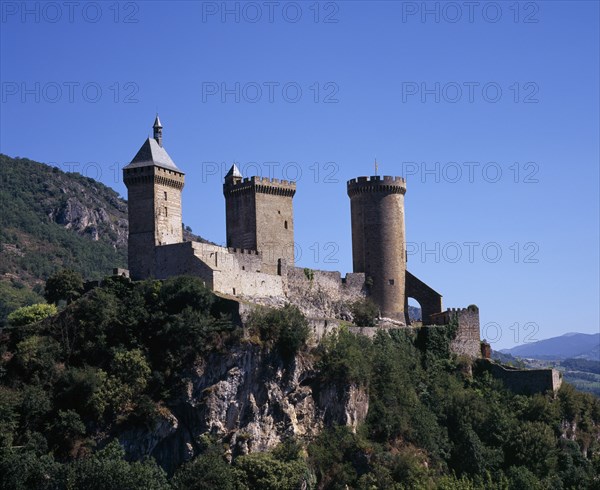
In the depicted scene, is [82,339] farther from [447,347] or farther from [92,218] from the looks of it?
[92,218]

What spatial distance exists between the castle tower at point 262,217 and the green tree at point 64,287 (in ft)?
37.4

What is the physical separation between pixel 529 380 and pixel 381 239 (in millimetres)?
14098

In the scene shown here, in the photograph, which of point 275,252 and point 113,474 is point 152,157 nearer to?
point 275,252

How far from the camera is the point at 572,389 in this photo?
228 feet

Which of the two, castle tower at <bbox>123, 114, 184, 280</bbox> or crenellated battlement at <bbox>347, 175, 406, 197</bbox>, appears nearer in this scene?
castle tower at <bbox>123, 114, 184, 280</bbox>

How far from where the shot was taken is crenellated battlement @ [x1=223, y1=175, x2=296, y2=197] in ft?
228

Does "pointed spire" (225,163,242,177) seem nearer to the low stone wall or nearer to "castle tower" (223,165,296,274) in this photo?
"castle tower" (223,165,296,274)

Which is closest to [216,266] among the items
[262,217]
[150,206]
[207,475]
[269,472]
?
[150,206]

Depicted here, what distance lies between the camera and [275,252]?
68875 mm

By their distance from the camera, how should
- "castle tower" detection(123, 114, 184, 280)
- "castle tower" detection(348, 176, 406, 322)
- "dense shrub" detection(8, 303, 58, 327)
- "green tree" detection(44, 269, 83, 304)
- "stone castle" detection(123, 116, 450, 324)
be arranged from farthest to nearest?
"castle tower" detection(348, 176, 406, 322)
"castle tower" detection(123, 114, 184, 280)
"stone castle" detection(123, 116, 450, 324)
"green tree" detection(44, 269, 83, 304)
"dense shrub" detection(8, 303, 58, 327)

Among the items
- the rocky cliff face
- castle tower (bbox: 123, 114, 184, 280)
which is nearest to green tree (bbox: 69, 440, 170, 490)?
the rocky cliff face

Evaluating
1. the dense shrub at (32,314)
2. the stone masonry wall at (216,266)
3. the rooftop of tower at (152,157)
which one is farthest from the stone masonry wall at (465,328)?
the dense shrub at (32,314)

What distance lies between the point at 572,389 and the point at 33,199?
Answer: 4568 inches

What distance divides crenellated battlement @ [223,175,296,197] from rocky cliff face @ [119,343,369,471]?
14623 millimetres
